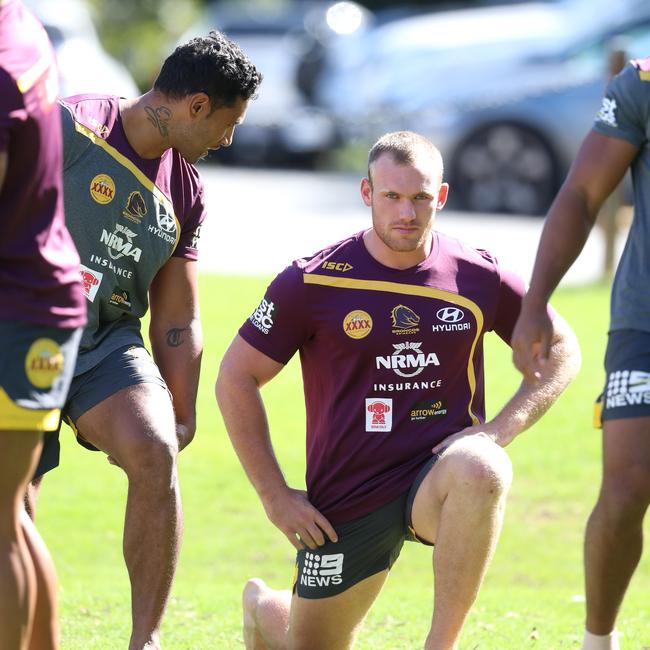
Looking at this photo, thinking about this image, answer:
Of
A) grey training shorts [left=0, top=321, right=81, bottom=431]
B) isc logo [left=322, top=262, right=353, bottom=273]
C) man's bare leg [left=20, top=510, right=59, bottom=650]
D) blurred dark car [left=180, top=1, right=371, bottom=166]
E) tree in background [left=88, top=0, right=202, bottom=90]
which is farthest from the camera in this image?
tree in background [left=88, top=0, right=202, bottom=90]

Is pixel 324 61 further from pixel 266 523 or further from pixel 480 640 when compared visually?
pixel 480 640

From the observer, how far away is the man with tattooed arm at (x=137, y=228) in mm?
4742

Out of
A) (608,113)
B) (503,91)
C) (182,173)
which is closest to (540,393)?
(608,113)

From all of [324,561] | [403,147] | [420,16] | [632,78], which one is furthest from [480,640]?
[420,16]

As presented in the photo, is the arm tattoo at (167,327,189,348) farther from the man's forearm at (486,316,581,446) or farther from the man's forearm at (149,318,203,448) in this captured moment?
the man's forearm at (486,316,581,446)

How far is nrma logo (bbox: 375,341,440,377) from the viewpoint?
4754mm

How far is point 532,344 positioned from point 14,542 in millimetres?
1539

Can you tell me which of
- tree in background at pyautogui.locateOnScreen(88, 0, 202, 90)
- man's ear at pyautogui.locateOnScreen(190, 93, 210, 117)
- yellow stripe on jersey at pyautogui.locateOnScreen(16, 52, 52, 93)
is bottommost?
yellow stripe on jersey at pyautogui.locateOnScreen(16, 52, 52, 93)

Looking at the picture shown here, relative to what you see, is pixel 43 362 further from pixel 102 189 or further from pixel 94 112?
pixel 94 112

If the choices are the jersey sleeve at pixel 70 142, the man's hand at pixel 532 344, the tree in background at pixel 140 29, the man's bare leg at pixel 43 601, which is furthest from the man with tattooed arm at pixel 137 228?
the tree in background at pixel 140 29

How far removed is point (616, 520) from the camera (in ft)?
14.1

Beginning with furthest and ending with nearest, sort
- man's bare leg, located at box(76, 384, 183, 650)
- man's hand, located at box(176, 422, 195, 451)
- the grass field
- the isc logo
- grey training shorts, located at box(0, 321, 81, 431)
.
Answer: the grass field < man's hand, located at box(176, 422, 195, 451) < the isc logo < man's bare leg, located at box(76, 384, 183, 650) < grey training shorts, located at box(0, 321, 81, 431)

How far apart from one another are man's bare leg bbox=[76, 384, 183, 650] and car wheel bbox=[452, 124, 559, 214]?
11689 mm

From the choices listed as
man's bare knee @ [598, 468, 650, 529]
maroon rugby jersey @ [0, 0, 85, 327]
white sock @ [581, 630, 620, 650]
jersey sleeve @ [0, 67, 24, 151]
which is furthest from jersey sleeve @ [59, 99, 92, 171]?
white sock @ [581, 630, 620, 650]
